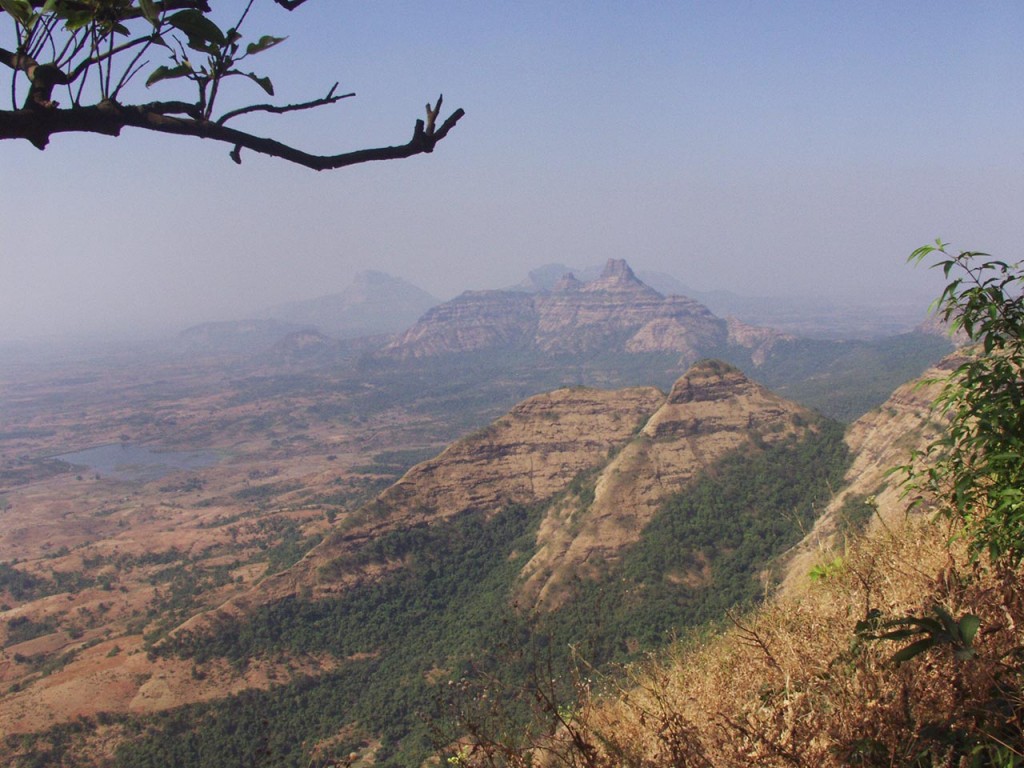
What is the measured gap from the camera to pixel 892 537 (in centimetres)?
565

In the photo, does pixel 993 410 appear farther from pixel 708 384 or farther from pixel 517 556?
pixel 708 384

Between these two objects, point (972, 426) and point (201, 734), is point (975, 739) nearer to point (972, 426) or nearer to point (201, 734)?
point (972, 426)

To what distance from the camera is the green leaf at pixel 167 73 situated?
277cm

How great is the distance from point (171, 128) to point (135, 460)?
590 ft

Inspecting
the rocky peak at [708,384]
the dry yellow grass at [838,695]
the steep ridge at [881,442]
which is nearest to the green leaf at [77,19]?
the dry yellow grass at [838,695]

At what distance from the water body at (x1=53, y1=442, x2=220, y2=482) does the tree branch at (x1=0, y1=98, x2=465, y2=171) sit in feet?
508

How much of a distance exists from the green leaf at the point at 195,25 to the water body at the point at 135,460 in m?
155

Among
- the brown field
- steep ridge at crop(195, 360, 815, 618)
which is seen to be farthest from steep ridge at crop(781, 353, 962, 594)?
the brown field

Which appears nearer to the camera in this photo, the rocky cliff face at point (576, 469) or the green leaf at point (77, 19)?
the green leaf at point (77, 19)

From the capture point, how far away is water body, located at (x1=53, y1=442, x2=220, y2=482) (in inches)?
5531

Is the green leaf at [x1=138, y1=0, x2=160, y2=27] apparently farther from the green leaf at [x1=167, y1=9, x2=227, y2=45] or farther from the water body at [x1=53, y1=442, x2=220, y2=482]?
the water body at [x1=53, y1=442, x2=220, y2=482]

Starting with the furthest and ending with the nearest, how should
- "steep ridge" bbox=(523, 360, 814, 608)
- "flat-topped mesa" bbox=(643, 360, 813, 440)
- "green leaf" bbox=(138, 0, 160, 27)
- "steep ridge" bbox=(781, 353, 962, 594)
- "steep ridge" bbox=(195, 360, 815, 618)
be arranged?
"flat-topped mesa" bbox=(643, 360, 813, 440) < "steep ridge" bbox=(195, 360, 815, 618) < "steep ridge" bbox=(523, 360, 814, 608) < "steep ridge" bbox=(781, 353, 962, 594) < "green leaf" bbox=(138, 0, 160, 27)

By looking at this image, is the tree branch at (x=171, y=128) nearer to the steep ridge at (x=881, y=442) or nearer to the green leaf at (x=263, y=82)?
the green leaf at (x=263, y=82)

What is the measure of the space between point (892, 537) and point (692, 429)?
56.1m
